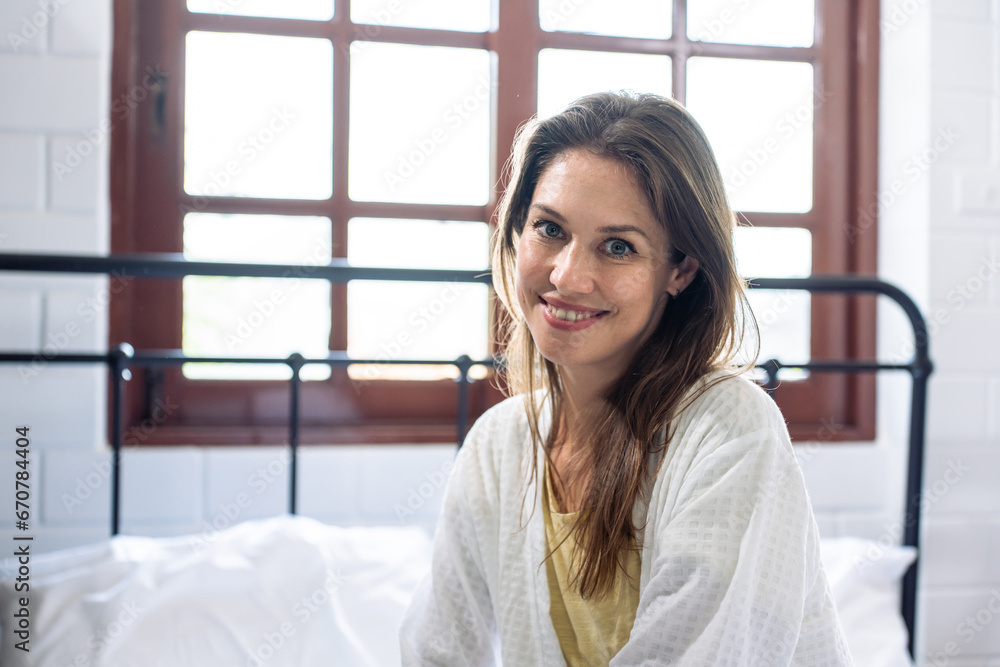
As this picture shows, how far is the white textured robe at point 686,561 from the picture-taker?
0.68 metres

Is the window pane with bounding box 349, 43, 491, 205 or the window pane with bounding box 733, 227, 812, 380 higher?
the window pane with bounding box 349, 43, 491, 205

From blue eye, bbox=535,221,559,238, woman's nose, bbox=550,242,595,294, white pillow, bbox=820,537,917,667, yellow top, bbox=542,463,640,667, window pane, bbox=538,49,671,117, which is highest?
window pane, bbox=538,49,671,117

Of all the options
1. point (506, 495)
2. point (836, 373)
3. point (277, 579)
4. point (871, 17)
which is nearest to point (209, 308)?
point (277, 579)

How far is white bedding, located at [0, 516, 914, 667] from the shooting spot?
96 cm

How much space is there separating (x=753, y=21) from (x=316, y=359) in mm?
1282

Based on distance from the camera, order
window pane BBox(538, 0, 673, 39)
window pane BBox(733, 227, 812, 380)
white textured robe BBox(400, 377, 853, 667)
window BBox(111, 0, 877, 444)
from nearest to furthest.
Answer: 1. white textured robe BBox(400, 377, 853, 667)
2. window BBox(111, 0, 877, 444)
3. window pane BBox(538, 0, 673, 39)
4. window pane BBox(733, 227, 812, 380)

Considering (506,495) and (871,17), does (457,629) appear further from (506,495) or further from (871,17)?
(871,17)

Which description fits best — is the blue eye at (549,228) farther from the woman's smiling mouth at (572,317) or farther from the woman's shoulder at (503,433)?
the woman's shoulder at (503,433)

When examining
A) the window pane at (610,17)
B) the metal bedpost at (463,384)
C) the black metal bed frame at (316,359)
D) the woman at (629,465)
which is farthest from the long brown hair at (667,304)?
the window pane at (610,17)

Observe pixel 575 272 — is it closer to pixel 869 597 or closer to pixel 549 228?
pixel 549 228

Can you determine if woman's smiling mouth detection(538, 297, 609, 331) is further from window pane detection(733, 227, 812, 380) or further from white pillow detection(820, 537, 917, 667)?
window pane detection(733, 227, 812, 380)

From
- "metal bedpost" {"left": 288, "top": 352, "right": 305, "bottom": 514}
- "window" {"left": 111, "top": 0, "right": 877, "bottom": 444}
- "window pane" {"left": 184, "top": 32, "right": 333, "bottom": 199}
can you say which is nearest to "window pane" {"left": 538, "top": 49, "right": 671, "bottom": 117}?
"window" {"left": 111, "top": 0, "right": 877, "bottom": 444}

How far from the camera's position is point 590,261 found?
809 millimetres

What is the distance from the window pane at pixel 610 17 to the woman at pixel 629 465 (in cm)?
94
